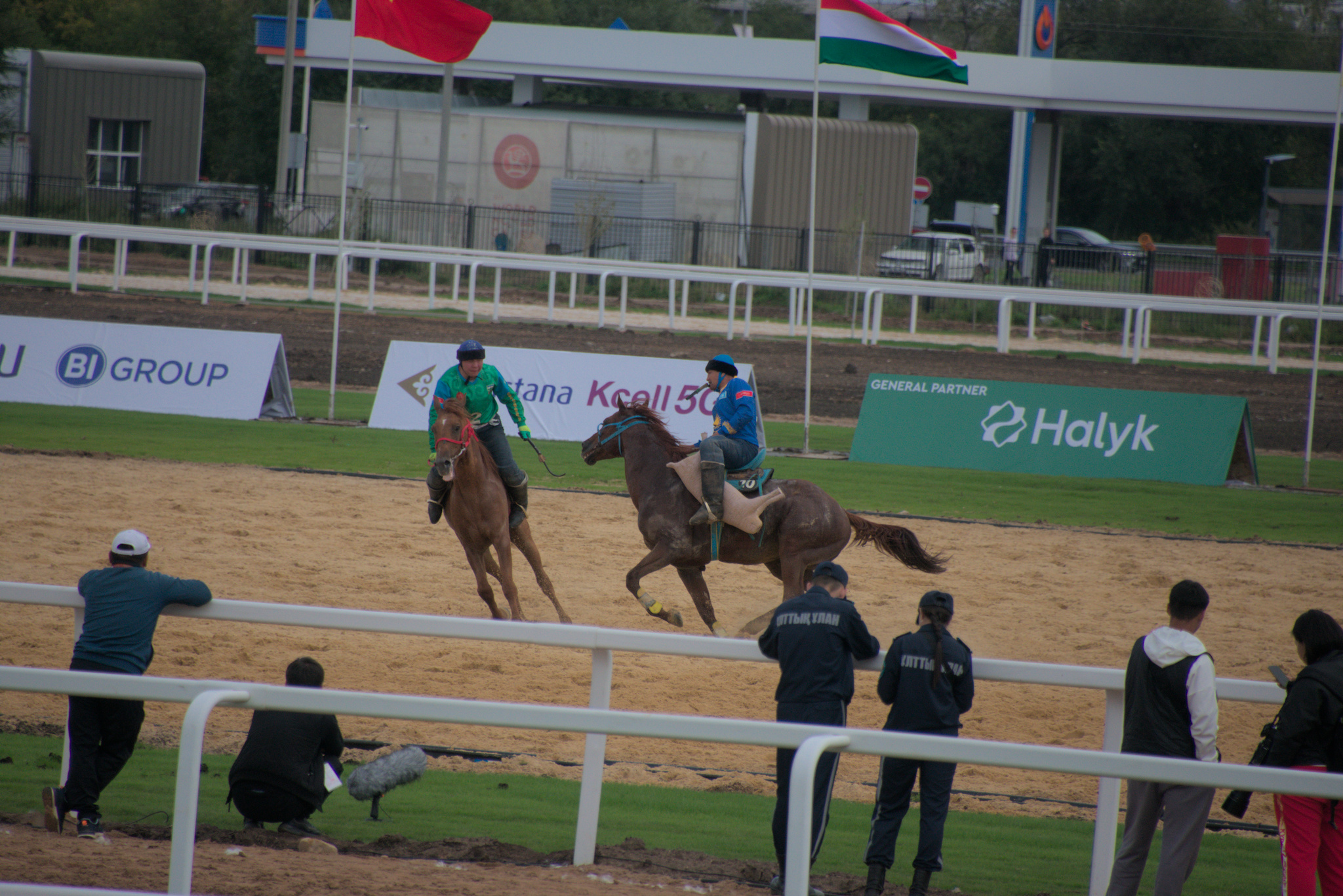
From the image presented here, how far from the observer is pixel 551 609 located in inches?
399

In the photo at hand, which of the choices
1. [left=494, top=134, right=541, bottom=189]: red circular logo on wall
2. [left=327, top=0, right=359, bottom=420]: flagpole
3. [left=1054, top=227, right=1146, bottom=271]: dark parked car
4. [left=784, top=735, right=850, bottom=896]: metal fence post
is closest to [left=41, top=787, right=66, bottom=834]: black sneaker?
[left=784, top=735, right=850, bottom=896]: metal fence post

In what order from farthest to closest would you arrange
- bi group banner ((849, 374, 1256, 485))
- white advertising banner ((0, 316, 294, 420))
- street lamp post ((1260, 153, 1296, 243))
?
street lamp post ((1260, 153, 1296, 243))
white advertising banner ((0, 316, 294, 420))
bi group banner ((849, 374, 1256, 485))

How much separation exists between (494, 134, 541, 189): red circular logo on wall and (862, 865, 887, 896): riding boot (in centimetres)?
Answer: 3200

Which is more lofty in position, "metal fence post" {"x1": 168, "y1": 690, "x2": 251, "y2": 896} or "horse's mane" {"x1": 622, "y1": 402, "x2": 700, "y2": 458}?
"horse's mane" {"x1": 622, "y1": 402, "x2": 700, "y2": 458}

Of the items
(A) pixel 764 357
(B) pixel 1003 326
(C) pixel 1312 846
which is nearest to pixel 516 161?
(A) pixel 764 357

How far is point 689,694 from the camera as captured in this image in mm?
8148

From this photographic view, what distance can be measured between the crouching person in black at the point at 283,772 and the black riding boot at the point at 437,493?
3.55m

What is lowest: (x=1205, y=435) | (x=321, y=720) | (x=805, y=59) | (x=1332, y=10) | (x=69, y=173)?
(x=321, y=720)

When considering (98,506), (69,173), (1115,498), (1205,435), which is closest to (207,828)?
(98,506)

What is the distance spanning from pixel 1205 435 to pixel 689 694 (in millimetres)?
9903

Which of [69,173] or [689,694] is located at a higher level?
[69,173]

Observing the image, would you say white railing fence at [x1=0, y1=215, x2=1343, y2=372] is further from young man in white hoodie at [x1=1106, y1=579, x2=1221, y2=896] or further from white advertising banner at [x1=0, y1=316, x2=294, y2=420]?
young man in white hoodie at [x1=1106, y1=579, x2=1221, y2=896]

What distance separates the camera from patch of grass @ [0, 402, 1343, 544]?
13.9m

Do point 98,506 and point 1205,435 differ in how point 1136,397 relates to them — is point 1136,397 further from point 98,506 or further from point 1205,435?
point 98,506
